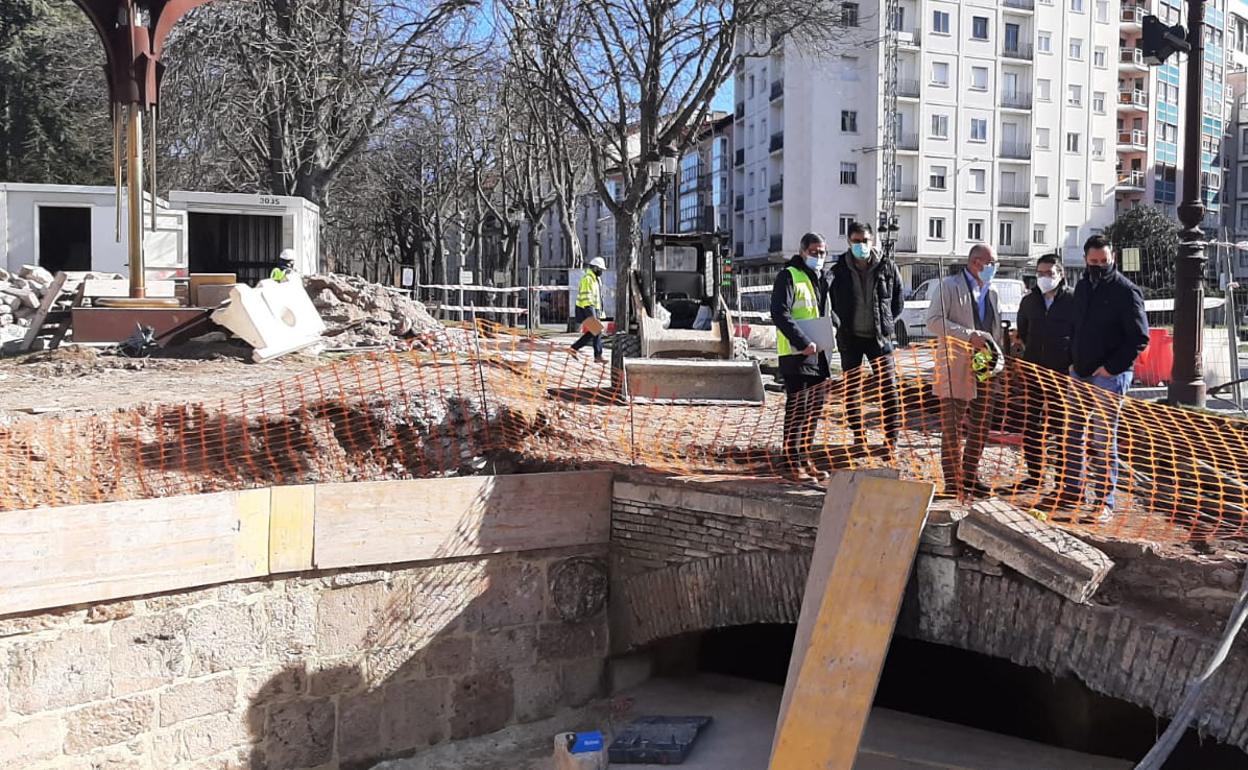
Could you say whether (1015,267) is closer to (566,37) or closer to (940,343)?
(566,37)

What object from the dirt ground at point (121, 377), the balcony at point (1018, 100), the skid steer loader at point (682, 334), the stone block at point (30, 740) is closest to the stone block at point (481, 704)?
the stone block at point (30, 740)

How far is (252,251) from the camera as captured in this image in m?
24.1

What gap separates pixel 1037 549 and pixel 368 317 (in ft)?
38.3

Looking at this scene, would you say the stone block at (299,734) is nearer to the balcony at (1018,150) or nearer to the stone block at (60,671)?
the stone block at (60,671)

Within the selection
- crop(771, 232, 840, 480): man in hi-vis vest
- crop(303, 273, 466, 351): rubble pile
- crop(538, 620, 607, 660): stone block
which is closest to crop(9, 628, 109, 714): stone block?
crop(538, 620, 607, 660): stone block

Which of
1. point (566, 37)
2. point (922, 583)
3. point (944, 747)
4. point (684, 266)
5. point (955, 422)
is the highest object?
point (566, 37)

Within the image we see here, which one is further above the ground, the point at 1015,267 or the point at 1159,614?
the point at 1015,267

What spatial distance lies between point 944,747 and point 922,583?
4.20 ft

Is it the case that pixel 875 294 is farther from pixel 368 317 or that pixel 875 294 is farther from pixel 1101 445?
pixel 368 317

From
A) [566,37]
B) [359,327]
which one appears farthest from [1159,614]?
[566,37]

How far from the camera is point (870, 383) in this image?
21.0 ft

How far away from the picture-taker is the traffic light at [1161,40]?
9.43m

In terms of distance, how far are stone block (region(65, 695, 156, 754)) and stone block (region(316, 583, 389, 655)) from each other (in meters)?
0.89

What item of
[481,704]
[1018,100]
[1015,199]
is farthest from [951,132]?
[481,704]
